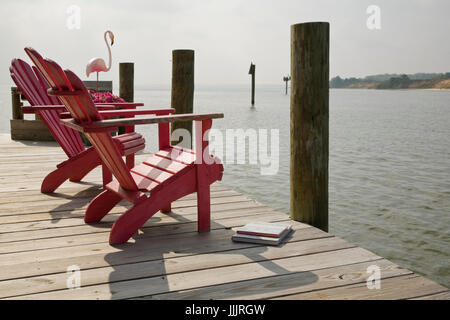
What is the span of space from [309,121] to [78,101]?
1.31m

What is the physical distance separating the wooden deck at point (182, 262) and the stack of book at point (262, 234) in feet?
0.15

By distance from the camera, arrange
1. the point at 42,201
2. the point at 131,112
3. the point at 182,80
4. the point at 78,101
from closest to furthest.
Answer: the point at 78,101, the point at 131,112, the point at 42,201, the point at 182,80

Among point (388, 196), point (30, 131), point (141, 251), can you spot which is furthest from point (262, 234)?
point (30, 131)

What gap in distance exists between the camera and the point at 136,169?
3006mm

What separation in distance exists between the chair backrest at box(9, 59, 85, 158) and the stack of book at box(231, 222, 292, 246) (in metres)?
1.71

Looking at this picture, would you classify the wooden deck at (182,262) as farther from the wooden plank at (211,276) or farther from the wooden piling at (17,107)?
the wooden piling at (17,107)

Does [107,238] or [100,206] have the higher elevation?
[100,206]

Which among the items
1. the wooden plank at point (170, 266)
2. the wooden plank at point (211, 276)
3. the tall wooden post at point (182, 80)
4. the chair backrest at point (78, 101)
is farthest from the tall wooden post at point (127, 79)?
the wooden plank at point (211, 276)

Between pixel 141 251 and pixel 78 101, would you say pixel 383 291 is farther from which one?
pixel 78 101

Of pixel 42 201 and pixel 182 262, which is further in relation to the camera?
pixel 42 201

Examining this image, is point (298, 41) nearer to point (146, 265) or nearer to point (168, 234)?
point (168, 234)

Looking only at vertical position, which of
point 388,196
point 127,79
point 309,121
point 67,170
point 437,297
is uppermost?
point 127,79

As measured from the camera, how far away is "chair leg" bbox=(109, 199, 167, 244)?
2.60 metres

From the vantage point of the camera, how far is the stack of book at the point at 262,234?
260 cm
